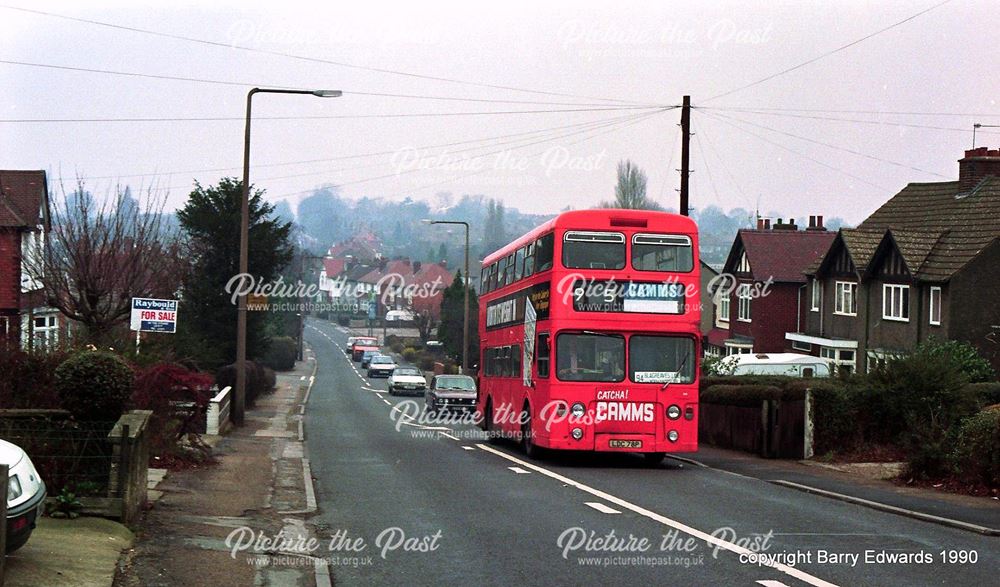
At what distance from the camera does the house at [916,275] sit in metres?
39.0

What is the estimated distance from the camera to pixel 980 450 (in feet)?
57.2

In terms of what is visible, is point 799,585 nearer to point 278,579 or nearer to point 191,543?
point 278,579

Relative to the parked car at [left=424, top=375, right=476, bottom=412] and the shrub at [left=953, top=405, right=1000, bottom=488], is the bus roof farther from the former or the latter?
the parked car at [left=424, top=375, right=476, bottom=412]

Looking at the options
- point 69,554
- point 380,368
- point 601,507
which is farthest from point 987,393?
point 380,368

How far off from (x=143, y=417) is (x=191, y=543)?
174cm

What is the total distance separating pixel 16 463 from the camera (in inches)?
351

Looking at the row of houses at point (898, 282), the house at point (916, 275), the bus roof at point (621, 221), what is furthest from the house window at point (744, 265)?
the bus roof at point (621, 221)

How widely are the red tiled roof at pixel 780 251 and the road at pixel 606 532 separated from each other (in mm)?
37163

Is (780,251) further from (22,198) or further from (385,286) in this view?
(385,286)

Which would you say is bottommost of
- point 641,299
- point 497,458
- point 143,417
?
point 497,458

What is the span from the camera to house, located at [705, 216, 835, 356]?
5688cm

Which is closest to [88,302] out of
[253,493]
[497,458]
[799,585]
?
[497,458]

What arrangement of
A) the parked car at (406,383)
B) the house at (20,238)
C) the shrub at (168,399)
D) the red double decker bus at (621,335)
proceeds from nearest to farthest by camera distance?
the shrub at (168,399), the red double decker bus at (621,335), the house at (20,238), the parked car at (406,383)

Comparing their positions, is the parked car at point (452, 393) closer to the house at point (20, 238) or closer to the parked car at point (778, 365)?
the parked car at point (778, 365)
